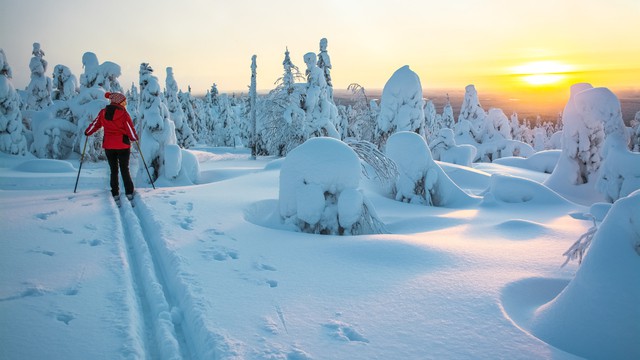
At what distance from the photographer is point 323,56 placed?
91.6 ft

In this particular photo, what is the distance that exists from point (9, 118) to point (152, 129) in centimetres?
1169

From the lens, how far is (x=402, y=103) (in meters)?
19.7

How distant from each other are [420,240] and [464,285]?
163 centimetres

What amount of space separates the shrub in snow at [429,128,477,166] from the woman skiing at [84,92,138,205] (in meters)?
18.9

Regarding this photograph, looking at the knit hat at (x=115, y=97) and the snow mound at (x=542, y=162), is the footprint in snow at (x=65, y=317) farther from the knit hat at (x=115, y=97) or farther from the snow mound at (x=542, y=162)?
the snow mound at (x=542, y=162)

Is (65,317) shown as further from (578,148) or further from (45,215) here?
(578,148)

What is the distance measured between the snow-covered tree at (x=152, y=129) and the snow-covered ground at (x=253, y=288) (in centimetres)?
541

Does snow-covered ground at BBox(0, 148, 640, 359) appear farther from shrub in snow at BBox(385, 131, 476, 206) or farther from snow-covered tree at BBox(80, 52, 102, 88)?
snow-covered tree at BBox(80, 52, 102, 88)

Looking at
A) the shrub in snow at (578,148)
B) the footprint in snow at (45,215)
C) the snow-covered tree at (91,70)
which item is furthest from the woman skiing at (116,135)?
the shrub in snow at (578,148)

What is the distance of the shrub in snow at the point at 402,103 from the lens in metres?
19.1

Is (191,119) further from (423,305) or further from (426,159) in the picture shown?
(423,305)

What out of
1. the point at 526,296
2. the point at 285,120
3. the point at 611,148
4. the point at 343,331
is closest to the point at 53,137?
the point at 285,120

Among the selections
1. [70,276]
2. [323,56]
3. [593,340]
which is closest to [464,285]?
[593,340]

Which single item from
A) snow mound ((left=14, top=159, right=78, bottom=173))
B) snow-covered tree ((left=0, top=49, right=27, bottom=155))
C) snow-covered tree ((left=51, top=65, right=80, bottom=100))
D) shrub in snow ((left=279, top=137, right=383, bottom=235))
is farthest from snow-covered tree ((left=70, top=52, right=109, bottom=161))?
shrub in snow ((left=279, top=137, right=383, bottom=235))
